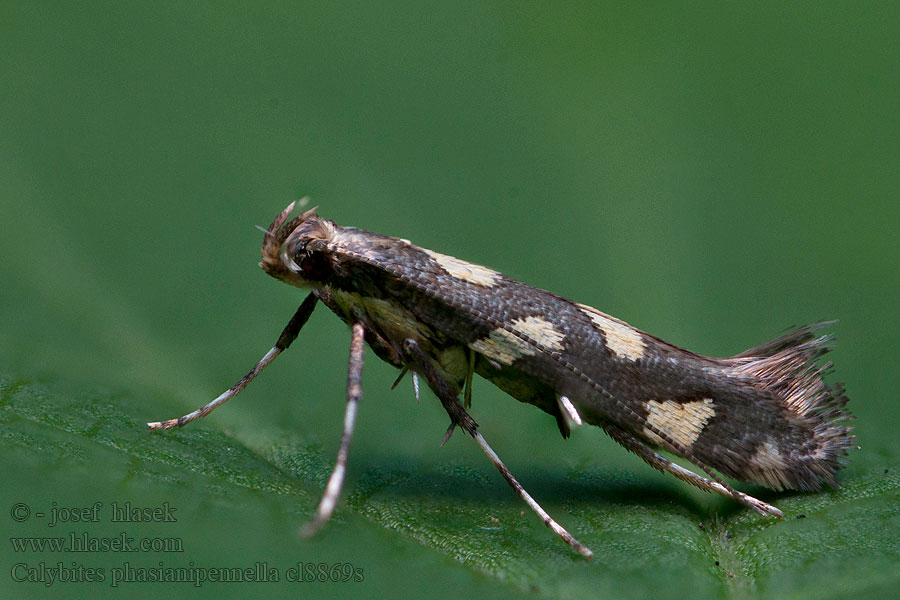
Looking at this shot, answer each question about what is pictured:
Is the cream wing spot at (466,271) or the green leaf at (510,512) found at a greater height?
the cream wing spot at (466,271)

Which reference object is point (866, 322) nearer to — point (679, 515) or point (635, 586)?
point (679, 515)

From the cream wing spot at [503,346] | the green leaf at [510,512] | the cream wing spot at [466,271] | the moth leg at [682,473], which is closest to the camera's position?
the green leaf at [510,512]

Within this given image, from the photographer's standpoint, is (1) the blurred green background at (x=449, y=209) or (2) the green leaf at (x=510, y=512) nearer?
(2) the green leaf at (x=510, y=512)

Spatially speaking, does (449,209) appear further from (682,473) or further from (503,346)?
(682,473)

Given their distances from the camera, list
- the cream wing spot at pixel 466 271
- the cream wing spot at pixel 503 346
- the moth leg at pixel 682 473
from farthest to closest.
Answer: the cream wing spot at pixel 466 271 < the cream wing spot at pixel 503 346 < the moth leg at pixel 682 473

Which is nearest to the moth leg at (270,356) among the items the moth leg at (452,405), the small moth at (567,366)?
the small moth at (567,366)

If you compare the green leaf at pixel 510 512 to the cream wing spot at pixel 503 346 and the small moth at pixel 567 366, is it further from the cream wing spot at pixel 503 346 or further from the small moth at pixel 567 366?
the cream wing spot at pixel 503 346

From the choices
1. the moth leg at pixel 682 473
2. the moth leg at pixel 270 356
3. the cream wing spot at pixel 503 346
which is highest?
the cream wing spot at pixel 503 346

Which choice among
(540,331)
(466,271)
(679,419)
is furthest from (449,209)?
(679,419)
